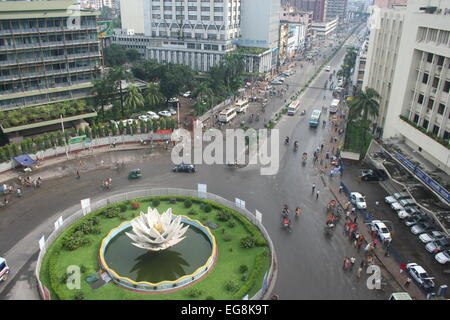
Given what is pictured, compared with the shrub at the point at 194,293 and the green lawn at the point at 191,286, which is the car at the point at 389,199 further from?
the shrub at the point at 194,293

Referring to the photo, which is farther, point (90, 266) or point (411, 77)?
point (411, 77)

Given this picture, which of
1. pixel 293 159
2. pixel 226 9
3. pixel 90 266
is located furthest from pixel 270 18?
pixel 90 266

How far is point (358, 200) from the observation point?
49.2m

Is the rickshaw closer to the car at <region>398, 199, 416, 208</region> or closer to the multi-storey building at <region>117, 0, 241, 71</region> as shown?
the car at <region>398, 199, 416, 208</region>

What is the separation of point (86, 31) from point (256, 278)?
210 ft

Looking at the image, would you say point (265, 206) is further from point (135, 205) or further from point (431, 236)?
point (431, 236)

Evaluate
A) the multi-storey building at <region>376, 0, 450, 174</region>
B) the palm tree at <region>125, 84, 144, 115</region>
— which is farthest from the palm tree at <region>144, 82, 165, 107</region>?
the multi-storey building at <region>376, 0, 450, 174</region>

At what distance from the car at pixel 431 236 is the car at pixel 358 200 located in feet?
26.4

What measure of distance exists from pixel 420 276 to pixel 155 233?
86.2ft

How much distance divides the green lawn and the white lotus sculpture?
472 cm

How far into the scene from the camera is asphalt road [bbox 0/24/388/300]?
35094mm

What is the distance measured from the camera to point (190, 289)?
33.6 m

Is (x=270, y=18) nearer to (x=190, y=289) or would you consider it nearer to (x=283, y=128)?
(x=283, y=128)

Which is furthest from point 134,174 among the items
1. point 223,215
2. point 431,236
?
point 431,236
